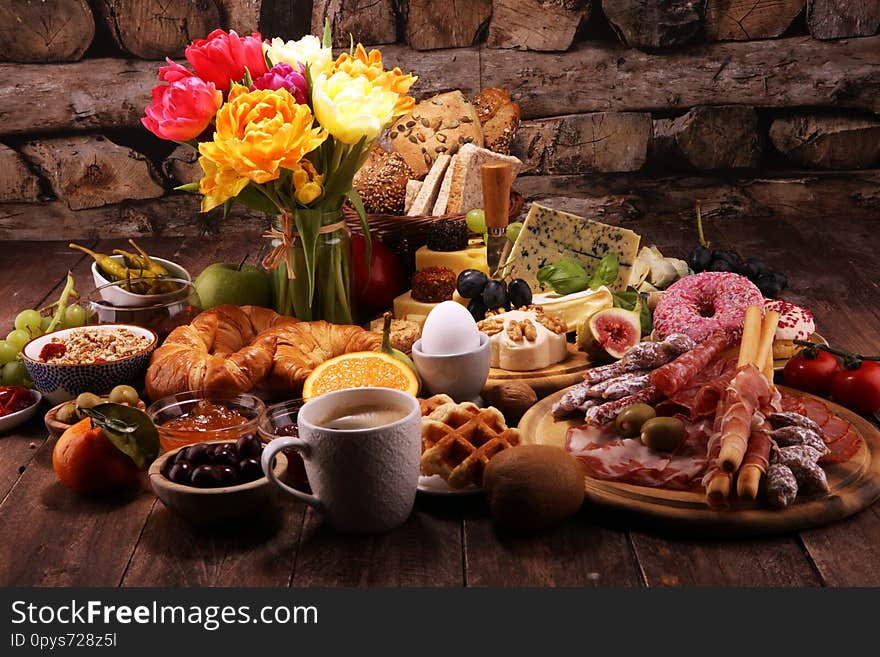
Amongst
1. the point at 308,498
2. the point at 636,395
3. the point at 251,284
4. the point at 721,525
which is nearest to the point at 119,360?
the point at 251,284

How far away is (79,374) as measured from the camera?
7.74 feet

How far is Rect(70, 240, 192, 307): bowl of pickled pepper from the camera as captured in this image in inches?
105

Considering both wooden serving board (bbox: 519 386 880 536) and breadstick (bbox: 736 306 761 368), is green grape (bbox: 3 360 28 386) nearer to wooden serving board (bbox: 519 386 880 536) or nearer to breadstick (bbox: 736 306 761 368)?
wooden serving board (bbox: 519 386 880 536)

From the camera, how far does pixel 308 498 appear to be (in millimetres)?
1791

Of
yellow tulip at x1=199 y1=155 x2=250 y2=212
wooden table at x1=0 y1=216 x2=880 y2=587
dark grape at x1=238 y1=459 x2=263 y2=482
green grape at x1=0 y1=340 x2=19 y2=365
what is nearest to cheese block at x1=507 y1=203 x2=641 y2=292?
yellow tulip at x1=199 y1=155 x2=250 y2=212

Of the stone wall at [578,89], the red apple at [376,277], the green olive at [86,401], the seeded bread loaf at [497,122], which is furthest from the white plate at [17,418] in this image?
the stone wall at [578,89]

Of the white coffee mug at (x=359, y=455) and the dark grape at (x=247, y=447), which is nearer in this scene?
the white coffee mug at (x=359, y=455)

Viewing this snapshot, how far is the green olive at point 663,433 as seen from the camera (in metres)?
1.93

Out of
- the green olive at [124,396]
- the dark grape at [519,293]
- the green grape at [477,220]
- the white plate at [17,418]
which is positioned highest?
the green grape at [477,220]

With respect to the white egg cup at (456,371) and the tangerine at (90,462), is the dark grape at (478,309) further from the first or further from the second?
the tangerine at (90,462)

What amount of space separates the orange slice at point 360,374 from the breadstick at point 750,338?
27.6 inches

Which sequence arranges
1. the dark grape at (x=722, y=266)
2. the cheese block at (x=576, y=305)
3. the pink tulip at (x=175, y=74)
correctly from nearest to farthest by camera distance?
1. the pink tulip at (x=175, y=74)
2. the cheese block at (x=576, y=305)
3. the dark grape at (x=722, y=266)

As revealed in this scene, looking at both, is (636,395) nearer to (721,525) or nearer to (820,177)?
(721,525)

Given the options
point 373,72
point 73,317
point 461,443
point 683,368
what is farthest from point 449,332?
point 73,317
